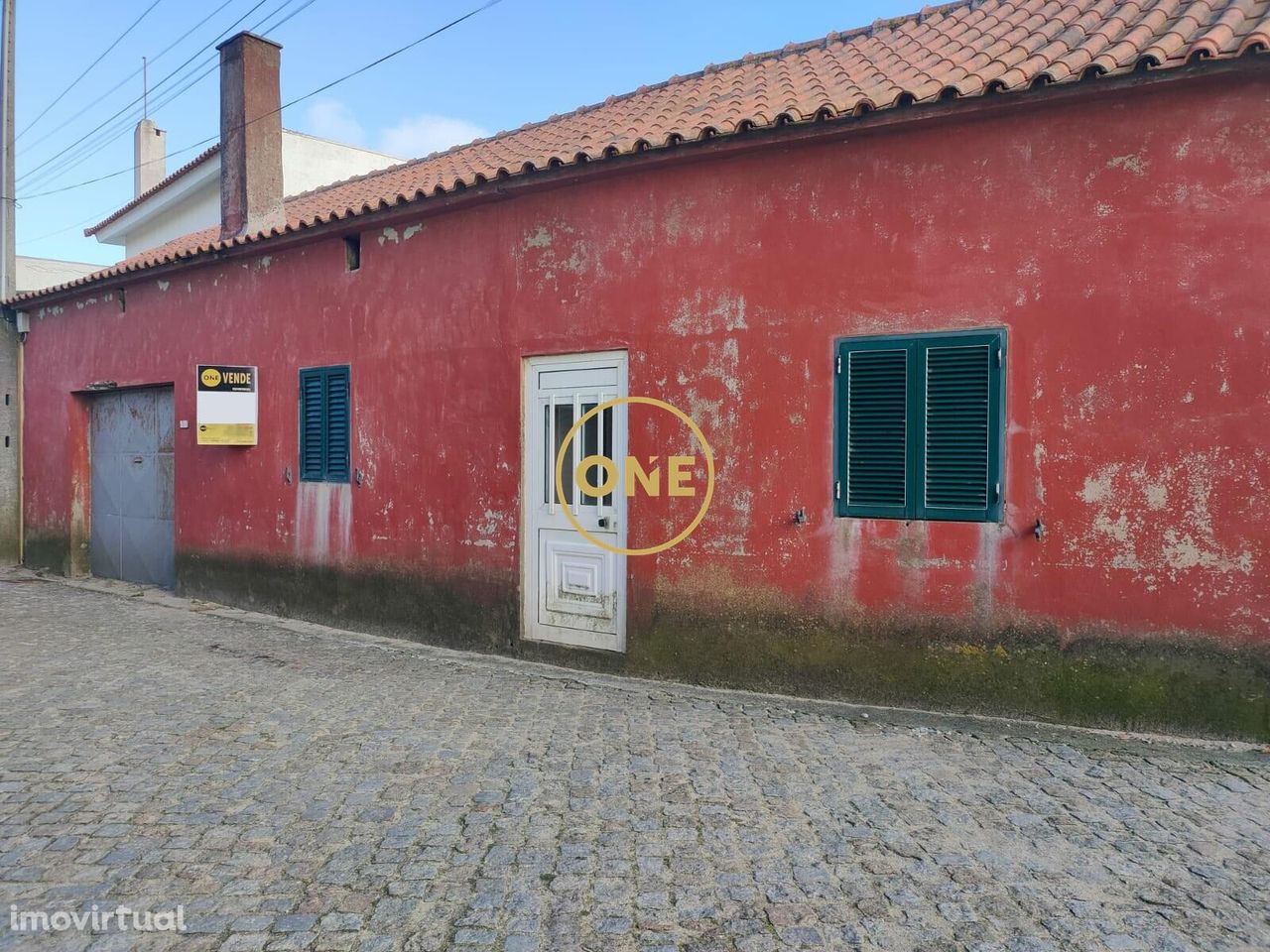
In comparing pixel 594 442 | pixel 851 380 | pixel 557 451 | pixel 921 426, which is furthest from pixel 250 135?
pixel 921 426

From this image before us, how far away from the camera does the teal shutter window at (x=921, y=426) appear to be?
5.61 meters

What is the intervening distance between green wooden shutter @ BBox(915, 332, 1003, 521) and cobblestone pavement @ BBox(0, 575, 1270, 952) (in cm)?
144

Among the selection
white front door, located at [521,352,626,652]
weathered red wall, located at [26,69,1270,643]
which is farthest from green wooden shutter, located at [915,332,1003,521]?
white front door, located at [521,352,626,652]

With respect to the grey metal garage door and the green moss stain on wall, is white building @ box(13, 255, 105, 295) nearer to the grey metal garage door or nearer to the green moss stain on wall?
the grey metal garage door

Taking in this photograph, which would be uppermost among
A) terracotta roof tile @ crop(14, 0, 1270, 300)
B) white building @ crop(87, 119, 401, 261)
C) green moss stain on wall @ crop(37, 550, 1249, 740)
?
white building @ crop(87, 119, 401, 261)

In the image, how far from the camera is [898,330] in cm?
584

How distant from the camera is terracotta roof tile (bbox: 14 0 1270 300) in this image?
516 cm

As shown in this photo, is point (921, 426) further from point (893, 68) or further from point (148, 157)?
point (148, 157)

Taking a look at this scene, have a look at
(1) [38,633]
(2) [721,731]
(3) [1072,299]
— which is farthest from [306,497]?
(3) [1072,299]

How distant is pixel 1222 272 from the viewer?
5.04 metres

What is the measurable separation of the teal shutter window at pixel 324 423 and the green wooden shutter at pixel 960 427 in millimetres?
5851

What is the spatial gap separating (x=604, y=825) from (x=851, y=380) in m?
3.46

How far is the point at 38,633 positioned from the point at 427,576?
4029 mm

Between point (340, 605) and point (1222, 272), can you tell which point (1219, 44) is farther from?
point (340, 605)
